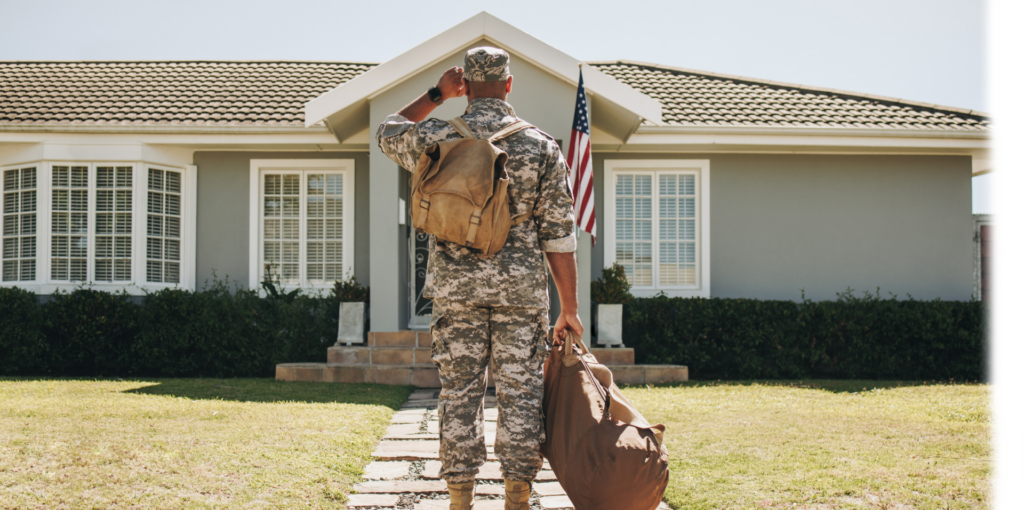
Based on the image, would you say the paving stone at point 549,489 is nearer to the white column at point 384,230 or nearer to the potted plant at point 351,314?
the white column at point 384,230

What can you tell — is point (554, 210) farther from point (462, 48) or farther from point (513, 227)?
point (462, 48)

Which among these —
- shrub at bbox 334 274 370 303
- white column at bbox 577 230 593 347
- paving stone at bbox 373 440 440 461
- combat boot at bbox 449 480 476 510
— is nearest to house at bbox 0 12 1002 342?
shrub at bbox 334 274 370 303

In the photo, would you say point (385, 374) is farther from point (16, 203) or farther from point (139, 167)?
point (16, 203)

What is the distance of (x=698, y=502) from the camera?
3422 millimetres

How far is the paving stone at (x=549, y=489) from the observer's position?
366 centimetres

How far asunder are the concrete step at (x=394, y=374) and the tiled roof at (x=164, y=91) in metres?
3.34

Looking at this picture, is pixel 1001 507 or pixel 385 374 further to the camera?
pixel 385 374

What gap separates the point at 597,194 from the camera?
1008 centimetres

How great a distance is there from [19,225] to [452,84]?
9.33 m

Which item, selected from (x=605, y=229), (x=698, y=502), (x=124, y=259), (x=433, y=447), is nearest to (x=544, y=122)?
(x=605, y=229)

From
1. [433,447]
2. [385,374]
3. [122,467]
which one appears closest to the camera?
[122,467]

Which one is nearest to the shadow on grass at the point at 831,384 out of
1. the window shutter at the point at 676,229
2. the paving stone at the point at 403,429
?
the window shutter at the point at 676,229

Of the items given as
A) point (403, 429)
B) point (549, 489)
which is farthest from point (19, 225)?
point (549, 489)

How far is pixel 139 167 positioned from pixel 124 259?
1.29 metres
